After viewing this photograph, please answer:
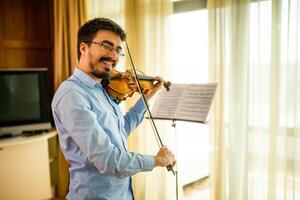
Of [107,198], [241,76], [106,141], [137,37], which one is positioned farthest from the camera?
[137,37]

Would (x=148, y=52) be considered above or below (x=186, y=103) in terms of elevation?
above

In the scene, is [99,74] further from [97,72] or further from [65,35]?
[65,35]

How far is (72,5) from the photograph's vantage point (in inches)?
128

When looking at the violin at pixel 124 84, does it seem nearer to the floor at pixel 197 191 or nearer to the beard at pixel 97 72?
the beard at pixel 97 72

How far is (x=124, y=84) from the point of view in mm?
1661

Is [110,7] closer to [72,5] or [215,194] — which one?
[72,5]

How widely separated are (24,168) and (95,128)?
206 cm

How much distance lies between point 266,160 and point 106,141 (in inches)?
54.6

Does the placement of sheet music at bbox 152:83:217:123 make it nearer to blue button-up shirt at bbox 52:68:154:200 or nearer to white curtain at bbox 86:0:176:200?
blue button-up shirt at bbox 52:68:154:200

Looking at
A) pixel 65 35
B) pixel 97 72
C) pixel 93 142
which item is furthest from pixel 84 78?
pixel 65 35

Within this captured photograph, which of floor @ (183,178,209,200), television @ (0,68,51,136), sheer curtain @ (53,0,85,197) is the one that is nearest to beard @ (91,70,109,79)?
television @ (0,68,51,136)

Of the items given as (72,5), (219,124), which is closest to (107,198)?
(219,124)

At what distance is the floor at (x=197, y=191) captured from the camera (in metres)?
3.18

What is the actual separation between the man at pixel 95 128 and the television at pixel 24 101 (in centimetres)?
183
